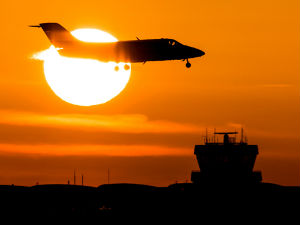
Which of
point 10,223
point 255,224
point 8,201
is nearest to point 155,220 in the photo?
point 255,224

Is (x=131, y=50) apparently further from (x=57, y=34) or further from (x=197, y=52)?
(x=57, y=34)

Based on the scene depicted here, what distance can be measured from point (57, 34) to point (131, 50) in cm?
2338

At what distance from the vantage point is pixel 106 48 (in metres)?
123

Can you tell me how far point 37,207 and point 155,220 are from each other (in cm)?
3322

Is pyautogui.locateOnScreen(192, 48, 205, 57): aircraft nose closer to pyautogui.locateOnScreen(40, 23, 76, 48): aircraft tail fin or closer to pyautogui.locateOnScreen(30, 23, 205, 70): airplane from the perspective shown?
pyautogui.locateOnScreen(30, 23, 205, 70): airplane

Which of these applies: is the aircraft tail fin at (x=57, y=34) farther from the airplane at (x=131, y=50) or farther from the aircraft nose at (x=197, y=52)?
the aircraft nose at (x=197, y=52)

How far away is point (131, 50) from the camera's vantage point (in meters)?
121

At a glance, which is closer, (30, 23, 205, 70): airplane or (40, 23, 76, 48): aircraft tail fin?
(30, 23, 205, 70): airplane

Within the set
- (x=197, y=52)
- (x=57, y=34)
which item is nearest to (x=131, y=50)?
(x=197, y=52)

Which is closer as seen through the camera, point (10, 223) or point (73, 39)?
point (73, 39)

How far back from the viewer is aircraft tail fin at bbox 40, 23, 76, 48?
424ft

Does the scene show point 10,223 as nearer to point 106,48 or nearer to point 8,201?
point 8,201

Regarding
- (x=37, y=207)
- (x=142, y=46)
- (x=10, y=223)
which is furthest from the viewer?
(x=37, y=207)

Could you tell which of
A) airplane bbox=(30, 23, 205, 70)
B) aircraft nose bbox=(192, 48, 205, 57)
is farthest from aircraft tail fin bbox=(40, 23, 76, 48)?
aircraft nose bbox=(192, 48, 205, 57)
